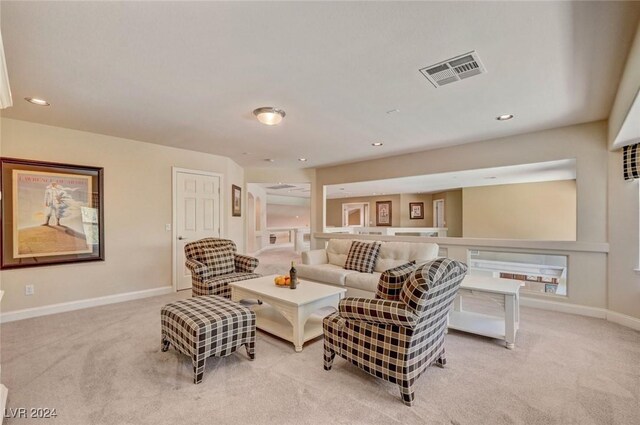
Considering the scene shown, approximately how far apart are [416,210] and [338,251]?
6.99m

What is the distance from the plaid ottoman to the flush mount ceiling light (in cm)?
194

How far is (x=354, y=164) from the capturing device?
6258mm

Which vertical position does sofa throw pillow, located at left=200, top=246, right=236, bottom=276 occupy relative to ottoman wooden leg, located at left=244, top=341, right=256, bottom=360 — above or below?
above

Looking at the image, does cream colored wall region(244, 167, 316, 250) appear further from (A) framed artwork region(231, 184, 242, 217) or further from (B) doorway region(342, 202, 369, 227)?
(B) doorway region(342, 202, 369, 227)

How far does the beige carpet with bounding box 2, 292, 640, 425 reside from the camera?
6.14 feet

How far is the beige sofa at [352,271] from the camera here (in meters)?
4.06

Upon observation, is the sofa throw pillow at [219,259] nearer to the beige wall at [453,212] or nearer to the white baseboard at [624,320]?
the white baseboard at [624,320]

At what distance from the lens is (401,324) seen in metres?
1.91

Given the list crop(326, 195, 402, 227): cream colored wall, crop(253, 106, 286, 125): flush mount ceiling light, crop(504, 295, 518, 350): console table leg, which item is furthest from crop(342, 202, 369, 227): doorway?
crop(504, 295, 518, 350): console table leg

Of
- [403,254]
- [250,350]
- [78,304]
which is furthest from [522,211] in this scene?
[78,304]

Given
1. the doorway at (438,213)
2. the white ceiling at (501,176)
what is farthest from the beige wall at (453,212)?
the white ceiling at (501,176)

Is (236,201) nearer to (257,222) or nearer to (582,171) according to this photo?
(257,222)

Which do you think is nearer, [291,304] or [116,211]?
[291,304]

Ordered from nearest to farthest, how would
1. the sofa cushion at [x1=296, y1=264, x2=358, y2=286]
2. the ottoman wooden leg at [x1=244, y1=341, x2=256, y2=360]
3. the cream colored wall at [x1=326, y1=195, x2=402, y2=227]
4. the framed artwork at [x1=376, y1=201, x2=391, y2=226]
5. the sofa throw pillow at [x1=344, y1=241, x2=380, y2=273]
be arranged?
the ottoman wooden leg at [x1=244, y1=341, x2=256, y2=360]
the sofa cushion at [x1=296, y1=264, x2=358, y2=286]
the sofa throw pillow at [x1=344, y1=241, x2=380, y2=273]
the cream colored wall at [x1=326, y1=195, x2=402, y2=227]
the framed artwork at [x1=376, y1=201, x2=391, y2=226]
